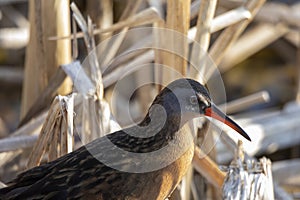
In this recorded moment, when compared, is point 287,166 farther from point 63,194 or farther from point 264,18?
point 63,194

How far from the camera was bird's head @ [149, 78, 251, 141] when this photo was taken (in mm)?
2857

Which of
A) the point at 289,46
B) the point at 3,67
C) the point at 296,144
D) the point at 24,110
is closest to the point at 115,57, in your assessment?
the point at 24,110

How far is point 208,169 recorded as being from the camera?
3.38m

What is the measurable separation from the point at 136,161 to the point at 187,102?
0.25 m

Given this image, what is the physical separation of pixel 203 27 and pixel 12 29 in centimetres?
223

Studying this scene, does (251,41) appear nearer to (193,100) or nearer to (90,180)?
(193,100)

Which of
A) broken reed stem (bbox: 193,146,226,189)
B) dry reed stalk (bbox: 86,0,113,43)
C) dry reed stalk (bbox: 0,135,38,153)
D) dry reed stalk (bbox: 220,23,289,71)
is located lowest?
broken reed stem (bbox: 193,146,226,189)

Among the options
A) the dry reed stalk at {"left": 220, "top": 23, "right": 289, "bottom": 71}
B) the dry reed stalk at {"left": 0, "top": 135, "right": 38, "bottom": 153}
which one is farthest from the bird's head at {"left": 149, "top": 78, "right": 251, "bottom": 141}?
the dry reed stalk at {"left": 220, "top": 23, "right": 289, "bottom": 71}

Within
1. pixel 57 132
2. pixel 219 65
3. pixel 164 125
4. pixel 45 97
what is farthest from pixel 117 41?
pixel 219 65

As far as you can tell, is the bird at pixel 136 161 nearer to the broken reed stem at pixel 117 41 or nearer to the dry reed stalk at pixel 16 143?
the dry reed stalk at pixel 16 143

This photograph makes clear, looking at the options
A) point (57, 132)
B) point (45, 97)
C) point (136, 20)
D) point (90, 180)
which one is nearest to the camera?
point (90, 180)

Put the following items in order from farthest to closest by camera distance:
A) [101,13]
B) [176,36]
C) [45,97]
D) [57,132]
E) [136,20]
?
1. [101,13]
2. [45,97]
3. [136,20]
4. [176,36]
5. [57,132]

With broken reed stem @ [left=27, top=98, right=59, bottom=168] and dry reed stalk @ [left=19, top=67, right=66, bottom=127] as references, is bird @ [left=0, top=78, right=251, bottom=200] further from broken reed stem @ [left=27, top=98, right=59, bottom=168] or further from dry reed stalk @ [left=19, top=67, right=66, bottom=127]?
dry reed stalk @ [left=19, top=67, right=66, bottom=127]

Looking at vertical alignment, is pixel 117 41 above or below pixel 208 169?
above
